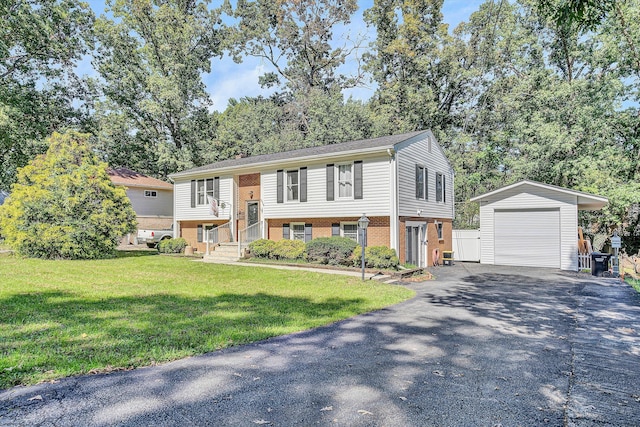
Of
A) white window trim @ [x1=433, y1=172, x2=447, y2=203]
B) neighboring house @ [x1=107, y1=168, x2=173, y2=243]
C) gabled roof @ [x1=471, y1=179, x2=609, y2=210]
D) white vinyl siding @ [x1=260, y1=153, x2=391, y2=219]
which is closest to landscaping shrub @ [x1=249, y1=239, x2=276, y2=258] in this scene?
white vinyl siding @ [x1=260, y1=153, x2=391, y2=219]

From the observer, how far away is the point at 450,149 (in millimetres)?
28578

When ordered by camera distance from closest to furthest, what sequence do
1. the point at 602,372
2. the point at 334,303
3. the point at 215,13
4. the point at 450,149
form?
the point at 602,372, the point at 334,303, the point at 450,149, the point at 215,13

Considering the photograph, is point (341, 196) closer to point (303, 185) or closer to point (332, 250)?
point (303, 185)

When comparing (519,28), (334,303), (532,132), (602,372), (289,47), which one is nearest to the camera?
(602,372)

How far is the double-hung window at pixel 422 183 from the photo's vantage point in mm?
16406

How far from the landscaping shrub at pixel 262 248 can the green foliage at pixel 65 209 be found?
5968 mm

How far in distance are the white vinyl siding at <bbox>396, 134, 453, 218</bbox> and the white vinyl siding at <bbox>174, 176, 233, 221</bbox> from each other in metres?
9.53

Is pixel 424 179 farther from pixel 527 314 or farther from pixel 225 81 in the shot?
pixel 225 81

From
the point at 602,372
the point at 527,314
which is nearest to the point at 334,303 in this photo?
the point at 527,314

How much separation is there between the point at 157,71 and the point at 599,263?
3272cm

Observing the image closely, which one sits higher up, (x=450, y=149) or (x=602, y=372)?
(x=450, y=149)

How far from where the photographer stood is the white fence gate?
18953 millimetres

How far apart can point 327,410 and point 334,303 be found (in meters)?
4.93

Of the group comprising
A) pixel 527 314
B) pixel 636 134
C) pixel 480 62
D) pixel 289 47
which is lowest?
pixel 527 314
